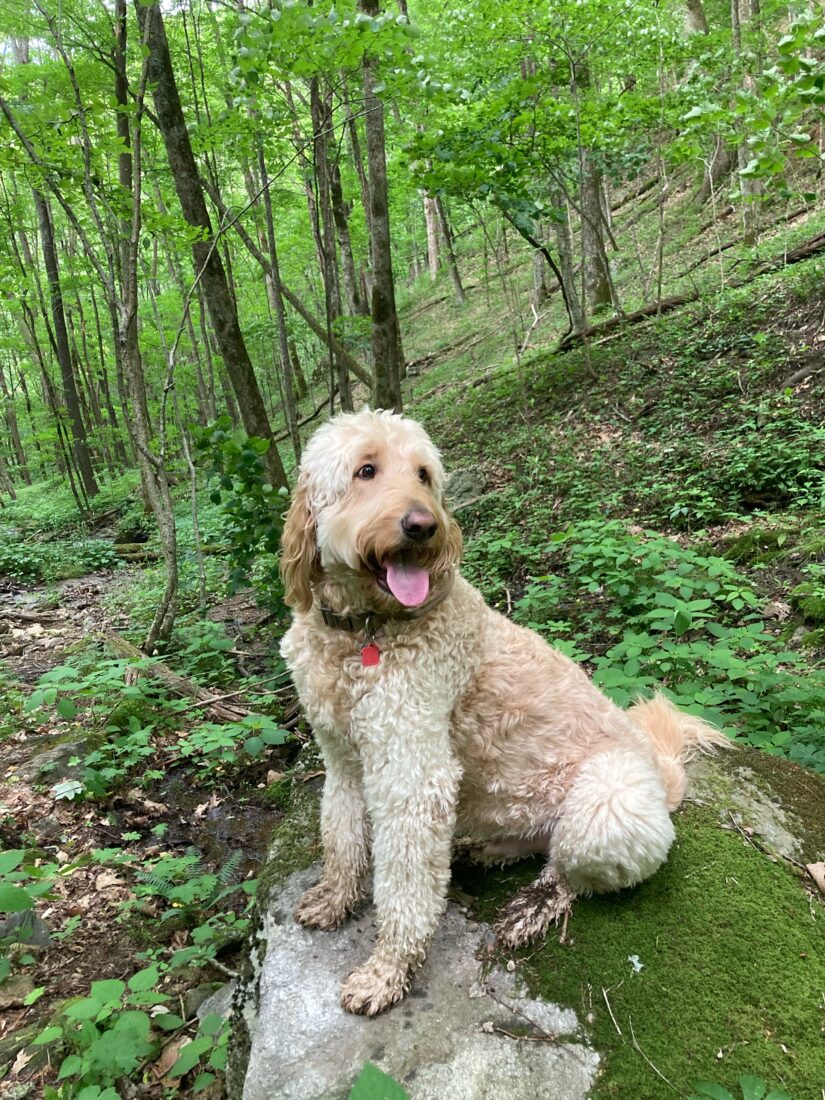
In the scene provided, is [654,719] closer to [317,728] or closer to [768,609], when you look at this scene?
[317,728]

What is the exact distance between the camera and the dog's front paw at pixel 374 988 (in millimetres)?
2125

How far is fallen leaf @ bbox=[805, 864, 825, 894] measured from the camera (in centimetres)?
238

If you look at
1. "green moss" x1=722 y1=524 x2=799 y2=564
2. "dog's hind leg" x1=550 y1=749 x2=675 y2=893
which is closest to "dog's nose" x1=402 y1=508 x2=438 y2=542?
"dog's hind leg" x1=550 y1=749 x2=675 y2=893

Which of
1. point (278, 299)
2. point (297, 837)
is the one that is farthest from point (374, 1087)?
point (278, 299)

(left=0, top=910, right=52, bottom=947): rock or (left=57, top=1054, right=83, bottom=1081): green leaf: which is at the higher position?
(left=57, top=1054, right=83, bottom=1081): green leaf

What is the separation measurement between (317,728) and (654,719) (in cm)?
157

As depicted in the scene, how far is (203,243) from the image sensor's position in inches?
278

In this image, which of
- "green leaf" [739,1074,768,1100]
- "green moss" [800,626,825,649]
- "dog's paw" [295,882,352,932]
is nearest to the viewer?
"green leaf" [739,1074,768,1100]

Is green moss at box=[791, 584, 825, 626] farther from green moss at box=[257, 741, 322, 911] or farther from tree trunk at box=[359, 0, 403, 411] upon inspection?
tree trunk at box=[359, 0, 403, 411]

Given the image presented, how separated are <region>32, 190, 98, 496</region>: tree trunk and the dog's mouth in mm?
14267

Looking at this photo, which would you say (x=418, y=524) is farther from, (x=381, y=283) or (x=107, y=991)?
(x=381, y=283)

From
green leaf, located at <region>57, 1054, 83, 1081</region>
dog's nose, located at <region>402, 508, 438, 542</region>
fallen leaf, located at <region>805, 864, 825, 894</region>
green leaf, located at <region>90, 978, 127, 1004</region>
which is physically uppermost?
dog's nose, located at <region>402, 508, 438, 542</region>

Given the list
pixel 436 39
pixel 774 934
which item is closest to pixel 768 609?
pixel 774 934

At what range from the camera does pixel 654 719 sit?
2.94 metres
